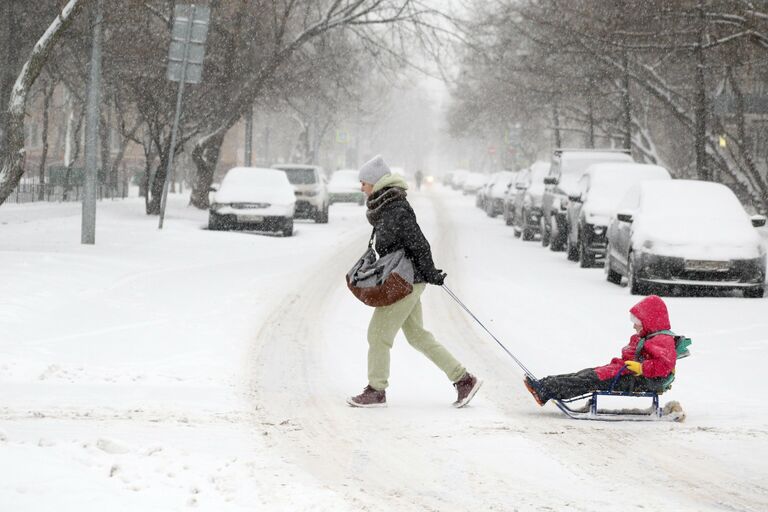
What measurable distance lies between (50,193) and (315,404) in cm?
3446

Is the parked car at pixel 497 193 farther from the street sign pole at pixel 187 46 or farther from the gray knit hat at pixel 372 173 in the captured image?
the gray knit hat at pixel 372 173

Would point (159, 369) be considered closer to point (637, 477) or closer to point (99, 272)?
point (637, 477)

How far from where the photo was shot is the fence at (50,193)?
39625 mm

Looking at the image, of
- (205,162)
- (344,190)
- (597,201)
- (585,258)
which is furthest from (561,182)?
(344,190)

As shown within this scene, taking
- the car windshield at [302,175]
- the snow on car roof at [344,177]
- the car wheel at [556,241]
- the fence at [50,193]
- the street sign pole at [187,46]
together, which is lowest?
the car wheel at [556,241]

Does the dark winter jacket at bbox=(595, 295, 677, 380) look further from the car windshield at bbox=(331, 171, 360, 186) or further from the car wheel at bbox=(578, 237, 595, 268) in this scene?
the car windshield at bbox=(331, 171, 360, 186)

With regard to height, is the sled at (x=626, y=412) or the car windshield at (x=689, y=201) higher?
the car windshield at (x=689, y=201)

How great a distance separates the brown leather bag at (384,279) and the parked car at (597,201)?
44.8 ft

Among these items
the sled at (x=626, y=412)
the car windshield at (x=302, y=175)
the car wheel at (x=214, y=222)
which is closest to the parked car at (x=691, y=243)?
the sled at (x=626, y=412)

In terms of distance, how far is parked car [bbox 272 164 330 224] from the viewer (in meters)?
35.2

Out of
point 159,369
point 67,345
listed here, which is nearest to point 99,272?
point 67,345

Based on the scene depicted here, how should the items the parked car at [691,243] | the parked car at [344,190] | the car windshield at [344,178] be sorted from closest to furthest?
the parked car at [691,243] → the parked car at [344,190] → the car windshield at [344,178]

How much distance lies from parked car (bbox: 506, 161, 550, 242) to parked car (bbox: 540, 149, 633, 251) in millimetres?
1174

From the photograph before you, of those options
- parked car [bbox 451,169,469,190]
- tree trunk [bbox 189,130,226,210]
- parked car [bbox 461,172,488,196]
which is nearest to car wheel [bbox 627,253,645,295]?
tree trunk [bbox 189,130,226,210]
